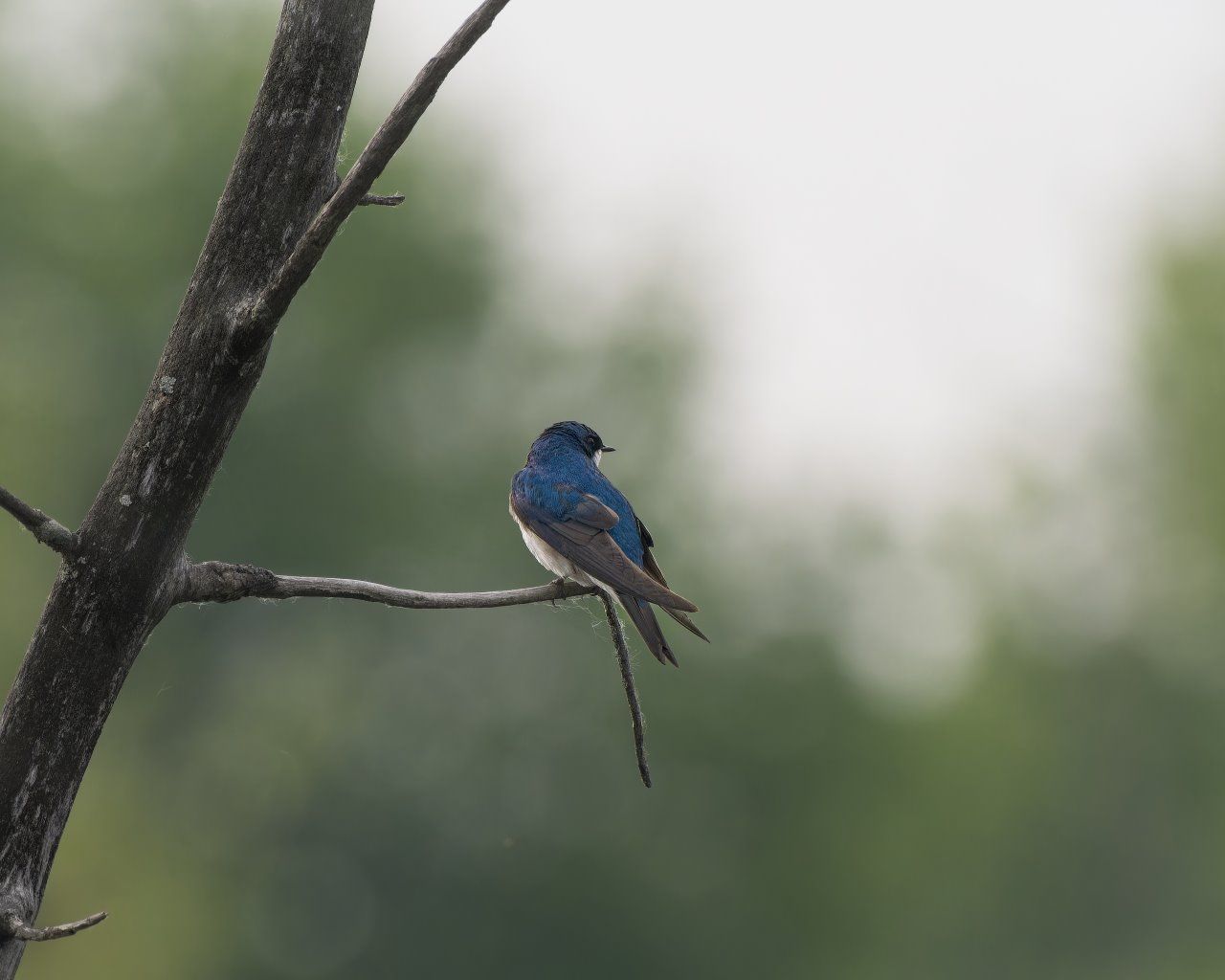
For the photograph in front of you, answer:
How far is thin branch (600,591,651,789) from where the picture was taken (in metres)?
3.29

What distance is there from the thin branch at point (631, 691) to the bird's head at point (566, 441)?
442 centimetres

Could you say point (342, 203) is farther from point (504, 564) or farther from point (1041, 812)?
point (1041, 812)

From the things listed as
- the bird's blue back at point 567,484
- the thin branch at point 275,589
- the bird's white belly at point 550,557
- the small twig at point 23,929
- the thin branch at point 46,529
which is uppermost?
the thin branch at point 46,529

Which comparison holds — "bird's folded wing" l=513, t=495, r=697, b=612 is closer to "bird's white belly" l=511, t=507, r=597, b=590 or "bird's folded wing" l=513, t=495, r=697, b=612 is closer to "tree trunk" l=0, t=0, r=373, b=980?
"bird's white belly" l=511, t=507, r=597, b=590

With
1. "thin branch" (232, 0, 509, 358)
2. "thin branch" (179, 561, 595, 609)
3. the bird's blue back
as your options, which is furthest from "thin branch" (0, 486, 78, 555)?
the bird's blue back

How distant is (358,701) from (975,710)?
1452cm

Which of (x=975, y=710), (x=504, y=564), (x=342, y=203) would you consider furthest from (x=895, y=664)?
(x=342, y=203)

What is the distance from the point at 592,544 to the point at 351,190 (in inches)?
177

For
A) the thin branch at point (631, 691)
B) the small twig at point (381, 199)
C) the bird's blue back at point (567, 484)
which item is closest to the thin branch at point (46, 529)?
the small twig at point (381, 199)

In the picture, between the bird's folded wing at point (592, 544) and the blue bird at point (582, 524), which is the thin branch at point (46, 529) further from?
the blue bird at point (582, 524)

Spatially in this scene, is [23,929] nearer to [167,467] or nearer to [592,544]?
[167,467]

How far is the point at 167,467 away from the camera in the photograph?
2.79 m

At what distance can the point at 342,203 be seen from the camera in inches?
106

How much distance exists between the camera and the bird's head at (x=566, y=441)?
8383 millimetres
